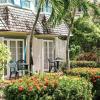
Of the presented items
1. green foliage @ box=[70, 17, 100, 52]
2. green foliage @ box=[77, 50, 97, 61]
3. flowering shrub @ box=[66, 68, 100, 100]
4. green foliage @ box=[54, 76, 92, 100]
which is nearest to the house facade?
green foliage @ box=[70, 17, 100, 52]

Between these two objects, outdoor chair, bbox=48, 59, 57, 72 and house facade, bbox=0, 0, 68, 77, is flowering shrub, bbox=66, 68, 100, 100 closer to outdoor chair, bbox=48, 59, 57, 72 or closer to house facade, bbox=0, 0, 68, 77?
house facade, bbox=0, 0, 68, 77

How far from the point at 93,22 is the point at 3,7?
49.9 ft

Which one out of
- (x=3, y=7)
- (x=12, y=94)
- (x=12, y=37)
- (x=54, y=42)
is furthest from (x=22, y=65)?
(x=12, y=94)

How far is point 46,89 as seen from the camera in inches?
405

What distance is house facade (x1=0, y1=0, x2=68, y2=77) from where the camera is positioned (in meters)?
24.3

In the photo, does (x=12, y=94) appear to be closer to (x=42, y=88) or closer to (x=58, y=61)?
(x=42, y=88)

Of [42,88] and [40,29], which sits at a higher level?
[40,29]

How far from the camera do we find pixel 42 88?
10234 millimetres

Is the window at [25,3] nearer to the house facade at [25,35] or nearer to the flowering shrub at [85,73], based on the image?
the house facade at [25,35]

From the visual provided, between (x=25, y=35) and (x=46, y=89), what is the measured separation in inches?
A: 671

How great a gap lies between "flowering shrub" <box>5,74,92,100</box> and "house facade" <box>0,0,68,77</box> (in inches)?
485

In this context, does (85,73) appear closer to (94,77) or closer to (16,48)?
(94,77)

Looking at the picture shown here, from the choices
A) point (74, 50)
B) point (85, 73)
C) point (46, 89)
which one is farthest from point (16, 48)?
point (46, 89)

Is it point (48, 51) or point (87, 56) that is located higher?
point (48, 51)
